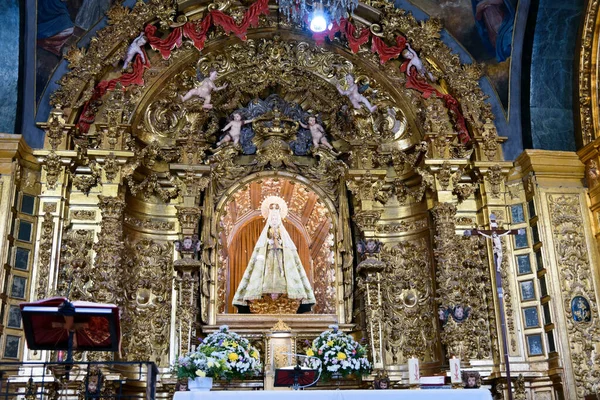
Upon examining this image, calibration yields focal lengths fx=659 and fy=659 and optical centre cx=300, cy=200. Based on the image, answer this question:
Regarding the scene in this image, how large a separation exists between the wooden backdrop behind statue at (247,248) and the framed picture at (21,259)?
3.65 meters

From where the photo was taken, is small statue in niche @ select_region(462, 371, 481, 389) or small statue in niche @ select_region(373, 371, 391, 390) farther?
small statue in niche @ select_region(373, 371, 391, 390)

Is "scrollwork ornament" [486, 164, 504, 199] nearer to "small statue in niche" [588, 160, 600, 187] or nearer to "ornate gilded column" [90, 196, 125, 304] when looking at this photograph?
"small statue in niche" [588, 160, 600, 187]

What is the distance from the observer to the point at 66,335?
6.92 m

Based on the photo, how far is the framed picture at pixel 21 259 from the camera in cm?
995

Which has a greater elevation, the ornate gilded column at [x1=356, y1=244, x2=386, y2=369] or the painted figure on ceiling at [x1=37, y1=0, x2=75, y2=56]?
the painted figure on ceiling at [x1=37, y1=0, x2=75, y2=56]

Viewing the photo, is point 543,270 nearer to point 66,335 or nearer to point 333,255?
point 333,255

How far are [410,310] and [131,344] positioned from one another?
190 inches

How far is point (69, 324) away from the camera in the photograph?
6.58 meters

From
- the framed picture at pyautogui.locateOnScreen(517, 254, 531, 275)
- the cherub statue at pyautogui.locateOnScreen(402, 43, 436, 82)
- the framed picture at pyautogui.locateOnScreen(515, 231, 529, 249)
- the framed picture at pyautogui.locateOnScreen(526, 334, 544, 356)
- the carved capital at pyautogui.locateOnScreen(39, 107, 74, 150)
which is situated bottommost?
the framed picture at pyautogui.locateOnScreen(526, 334, 544, 356)

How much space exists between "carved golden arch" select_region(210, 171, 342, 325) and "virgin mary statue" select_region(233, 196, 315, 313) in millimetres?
445

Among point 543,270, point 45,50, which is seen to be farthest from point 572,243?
point 45,50

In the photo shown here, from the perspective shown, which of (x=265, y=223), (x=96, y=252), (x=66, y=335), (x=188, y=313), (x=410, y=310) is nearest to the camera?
(x=66, y=335)

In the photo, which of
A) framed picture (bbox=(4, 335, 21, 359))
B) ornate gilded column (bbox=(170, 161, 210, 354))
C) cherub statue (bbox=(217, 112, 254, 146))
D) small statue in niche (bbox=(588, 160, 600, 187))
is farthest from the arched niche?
small statue in niche (bbox=(588, 160, 600, 187))

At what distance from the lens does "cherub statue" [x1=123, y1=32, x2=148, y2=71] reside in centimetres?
1160
